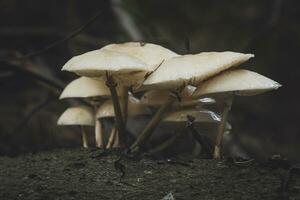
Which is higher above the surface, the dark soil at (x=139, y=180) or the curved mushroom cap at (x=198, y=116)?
the curved mushroom cap at (x=198, y=116)

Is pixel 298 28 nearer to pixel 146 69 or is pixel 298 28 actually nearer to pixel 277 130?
pixel 277 130

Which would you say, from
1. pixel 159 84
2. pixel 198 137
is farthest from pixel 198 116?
pixel 159 84

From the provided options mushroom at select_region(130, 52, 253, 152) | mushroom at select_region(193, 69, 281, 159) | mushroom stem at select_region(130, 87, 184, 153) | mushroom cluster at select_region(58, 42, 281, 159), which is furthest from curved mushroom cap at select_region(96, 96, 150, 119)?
mushroom at select_region(193, 69, 281, 159)

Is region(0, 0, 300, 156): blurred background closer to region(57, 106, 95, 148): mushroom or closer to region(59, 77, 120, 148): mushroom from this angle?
region(57, 106, 95, 148): mushroom

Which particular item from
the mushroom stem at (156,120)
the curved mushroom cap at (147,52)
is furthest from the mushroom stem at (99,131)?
the curved mushroom cap at (147,52)

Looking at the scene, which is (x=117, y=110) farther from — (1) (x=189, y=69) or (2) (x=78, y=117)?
(1) (x=189, y=69)

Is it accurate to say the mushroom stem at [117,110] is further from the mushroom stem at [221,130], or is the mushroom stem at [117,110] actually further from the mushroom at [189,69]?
the mushroom stem at [221,130]
